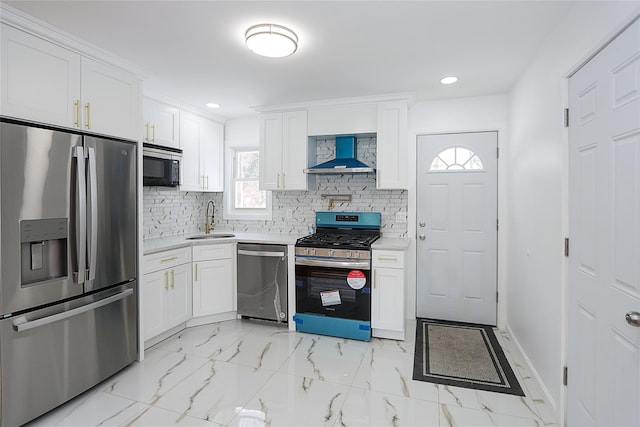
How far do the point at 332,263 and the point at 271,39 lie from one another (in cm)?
207

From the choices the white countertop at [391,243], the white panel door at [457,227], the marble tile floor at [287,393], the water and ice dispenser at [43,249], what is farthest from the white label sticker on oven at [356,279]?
the water and ice dispenser at [43,249]

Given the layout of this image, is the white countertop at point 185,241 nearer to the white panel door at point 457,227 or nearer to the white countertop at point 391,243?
the white countertop at point 391,243

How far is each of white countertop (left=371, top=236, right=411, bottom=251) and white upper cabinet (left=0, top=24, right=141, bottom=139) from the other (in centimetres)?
241

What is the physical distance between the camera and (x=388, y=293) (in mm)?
3178

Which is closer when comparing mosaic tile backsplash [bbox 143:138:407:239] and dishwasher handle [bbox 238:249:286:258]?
dishwasher handle [bbox 238:249:286:258]

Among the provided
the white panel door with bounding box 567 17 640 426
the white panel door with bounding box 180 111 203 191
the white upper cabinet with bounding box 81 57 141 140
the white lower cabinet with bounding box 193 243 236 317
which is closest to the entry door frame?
the white panel door with bounding box 567 17 640 426

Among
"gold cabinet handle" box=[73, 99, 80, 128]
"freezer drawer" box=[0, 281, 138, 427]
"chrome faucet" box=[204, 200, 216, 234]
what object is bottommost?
"freezer drawer" box=[0, 281, 138, 427]

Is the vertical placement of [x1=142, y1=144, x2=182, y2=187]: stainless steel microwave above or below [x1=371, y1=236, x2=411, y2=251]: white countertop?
above

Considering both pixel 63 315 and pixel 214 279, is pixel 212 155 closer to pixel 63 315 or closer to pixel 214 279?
pixel 214 279

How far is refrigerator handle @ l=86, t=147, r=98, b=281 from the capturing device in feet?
7.39

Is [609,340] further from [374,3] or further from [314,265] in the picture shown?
[314,265]

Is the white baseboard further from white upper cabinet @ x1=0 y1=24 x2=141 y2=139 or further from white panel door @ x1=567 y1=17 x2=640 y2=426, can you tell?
white upper cabinet @ x1=0 y1=24 x2=141 y2=139

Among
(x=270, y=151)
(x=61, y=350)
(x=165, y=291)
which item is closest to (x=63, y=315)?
(x=61, y=350)

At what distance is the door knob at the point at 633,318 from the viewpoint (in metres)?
1.24
